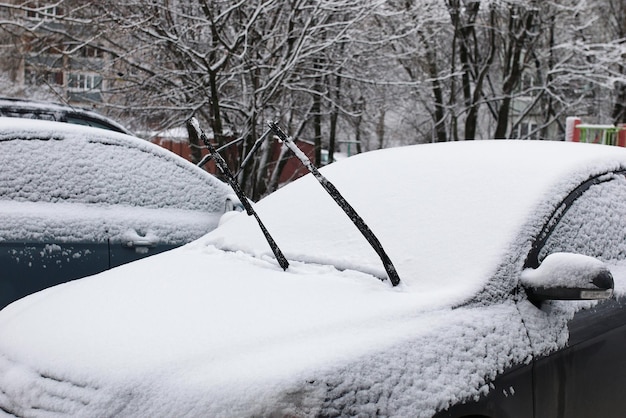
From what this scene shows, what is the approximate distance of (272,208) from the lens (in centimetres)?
347

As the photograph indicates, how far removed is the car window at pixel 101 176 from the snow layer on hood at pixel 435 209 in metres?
1.28

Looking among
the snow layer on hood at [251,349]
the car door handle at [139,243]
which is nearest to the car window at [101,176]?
the car door handle at [139,243]

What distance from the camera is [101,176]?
14.9 feet

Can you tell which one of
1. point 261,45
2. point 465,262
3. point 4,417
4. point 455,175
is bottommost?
point 4,417

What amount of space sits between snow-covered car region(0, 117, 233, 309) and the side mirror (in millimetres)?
2645

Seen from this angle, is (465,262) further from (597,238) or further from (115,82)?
(115,82)

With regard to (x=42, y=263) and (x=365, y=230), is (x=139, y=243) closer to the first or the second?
(x=42, y=263)

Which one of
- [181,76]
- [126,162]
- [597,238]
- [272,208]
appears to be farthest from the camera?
[181,76]

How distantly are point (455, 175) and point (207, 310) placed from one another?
1197 millimetres

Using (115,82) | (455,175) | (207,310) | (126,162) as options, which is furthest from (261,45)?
(207,310)

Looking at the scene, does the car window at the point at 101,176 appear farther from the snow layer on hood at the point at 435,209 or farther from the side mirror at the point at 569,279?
the side mirror at the point at 569,279

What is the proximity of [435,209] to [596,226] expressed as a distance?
0.68 m

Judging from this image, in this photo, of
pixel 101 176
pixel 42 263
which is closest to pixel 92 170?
pixel 101 176

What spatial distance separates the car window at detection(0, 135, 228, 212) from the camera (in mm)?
4215
